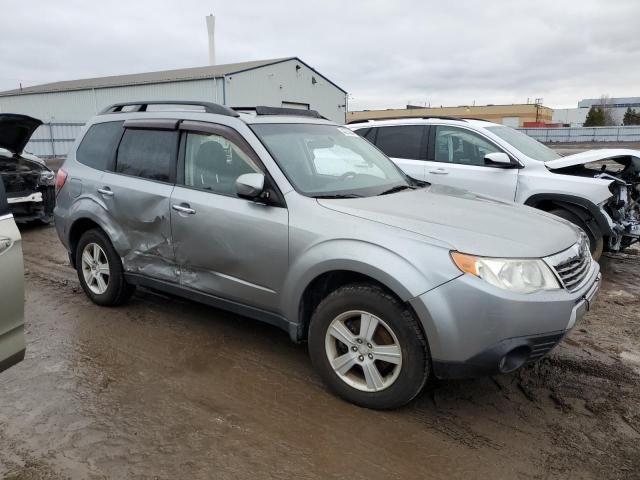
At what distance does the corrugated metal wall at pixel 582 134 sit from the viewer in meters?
41.3

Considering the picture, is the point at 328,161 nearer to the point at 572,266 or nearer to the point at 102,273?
the point at 572,266

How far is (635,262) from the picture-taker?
6.70 metres

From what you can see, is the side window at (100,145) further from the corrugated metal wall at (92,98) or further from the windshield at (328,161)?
the corrugated metal wall at (92,98)

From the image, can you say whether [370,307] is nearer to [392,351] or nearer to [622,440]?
[392,351]

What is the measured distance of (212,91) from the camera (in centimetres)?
2861

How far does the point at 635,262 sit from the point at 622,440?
15.1 ft

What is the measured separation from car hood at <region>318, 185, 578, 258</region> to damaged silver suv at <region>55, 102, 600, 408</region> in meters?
0.01

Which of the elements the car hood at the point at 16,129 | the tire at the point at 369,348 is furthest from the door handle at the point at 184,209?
the car hood at the point at 16,129

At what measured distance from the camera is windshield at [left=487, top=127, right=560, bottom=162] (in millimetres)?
6363

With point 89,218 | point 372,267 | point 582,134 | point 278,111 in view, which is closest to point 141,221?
point 89,218

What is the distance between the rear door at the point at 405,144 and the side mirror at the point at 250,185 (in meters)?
3.76

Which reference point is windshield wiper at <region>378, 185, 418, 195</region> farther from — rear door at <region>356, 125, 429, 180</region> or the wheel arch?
rear door at <region>356, 125, 429, 180</region>

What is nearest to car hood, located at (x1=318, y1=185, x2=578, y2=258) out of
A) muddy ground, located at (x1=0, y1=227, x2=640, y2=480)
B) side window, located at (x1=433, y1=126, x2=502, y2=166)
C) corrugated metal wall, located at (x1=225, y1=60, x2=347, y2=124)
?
muddy ground, located at (x1=0, y1=227, x2=640, y2=480)

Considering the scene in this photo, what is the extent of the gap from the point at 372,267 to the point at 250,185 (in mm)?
1025
